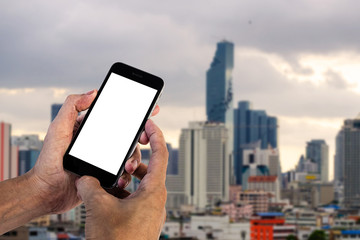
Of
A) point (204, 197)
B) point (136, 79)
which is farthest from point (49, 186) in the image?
point (204, 197)

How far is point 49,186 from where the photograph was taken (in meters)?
1.08

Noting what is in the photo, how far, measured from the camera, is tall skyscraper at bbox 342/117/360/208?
152 feet

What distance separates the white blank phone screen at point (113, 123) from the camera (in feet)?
3.27

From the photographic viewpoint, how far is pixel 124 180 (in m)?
1.02

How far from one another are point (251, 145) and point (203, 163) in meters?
16.5

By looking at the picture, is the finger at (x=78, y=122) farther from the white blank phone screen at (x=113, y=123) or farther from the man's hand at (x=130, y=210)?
the man's hand at (x=130, y=210)

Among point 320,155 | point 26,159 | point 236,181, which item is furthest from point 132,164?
point 320,155

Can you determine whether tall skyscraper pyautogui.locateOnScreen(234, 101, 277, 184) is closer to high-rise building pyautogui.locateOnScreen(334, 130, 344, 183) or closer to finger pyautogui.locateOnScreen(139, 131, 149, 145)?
high-rise building pyautogui.locateOnScreen(334, 130, 344, 183)

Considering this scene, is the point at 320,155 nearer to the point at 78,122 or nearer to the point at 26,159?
the point at 26,159

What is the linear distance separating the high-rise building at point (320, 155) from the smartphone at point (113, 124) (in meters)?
54.0

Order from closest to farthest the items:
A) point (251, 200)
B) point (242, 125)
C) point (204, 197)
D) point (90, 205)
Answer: point (90, 205) < point (251, 200) < point (204, 197) < point (242, 125)

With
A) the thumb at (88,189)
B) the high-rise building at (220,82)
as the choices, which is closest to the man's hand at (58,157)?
the thumb at (88,189)

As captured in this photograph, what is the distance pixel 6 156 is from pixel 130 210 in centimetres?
3503

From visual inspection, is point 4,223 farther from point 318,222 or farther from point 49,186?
point 318,222
